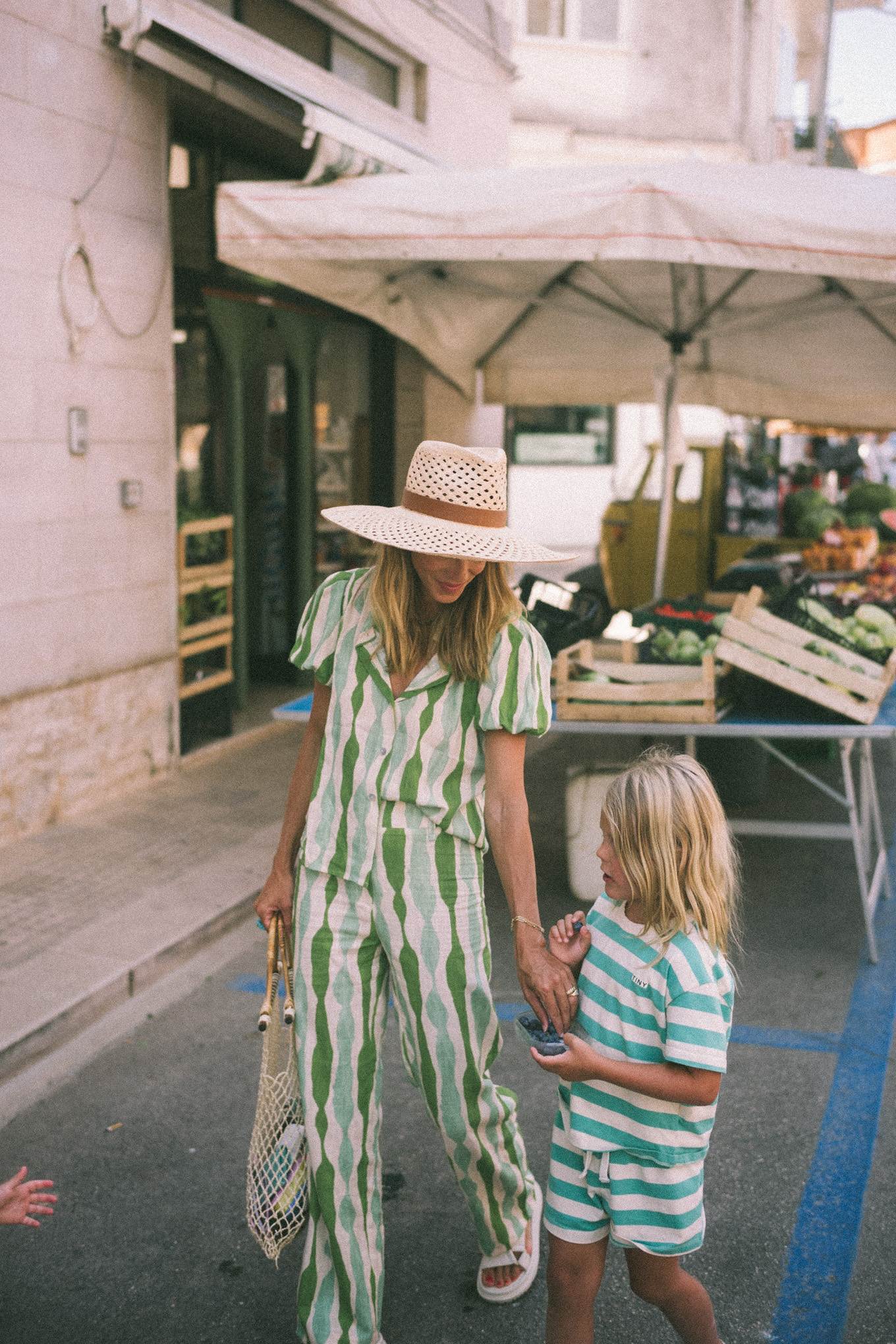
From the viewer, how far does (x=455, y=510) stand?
2467 mm

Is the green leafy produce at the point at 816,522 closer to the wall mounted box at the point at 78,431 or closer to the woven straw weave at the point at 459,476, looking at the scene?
the wall mounted box at the point at 78,431

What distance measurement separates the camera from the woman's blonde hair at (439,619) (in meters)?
2.43

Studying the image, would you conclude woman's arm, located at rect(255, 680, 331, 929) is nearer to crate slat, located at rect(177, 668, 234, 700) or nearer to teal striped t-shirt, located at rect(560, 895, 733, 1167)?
teal striped t-shirt, located at rect(560, 895, 733, 1167)

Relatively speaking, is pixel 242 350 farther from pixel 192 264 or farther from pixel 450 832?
pixel 450 832

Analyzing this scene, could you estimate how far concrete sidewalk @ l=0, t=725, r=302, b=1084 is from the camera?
13.7 ft

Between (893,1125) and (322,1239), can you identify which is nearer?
(322,1239)

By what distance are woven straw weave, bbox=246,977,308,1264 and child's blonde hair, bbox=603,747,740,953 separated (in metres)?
0.82

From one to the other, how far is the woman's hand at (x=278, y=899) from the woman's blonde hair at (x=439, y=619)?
1.83 feet

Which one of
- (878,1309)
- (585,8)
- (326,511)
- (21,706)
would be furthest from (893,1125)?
(585,8)

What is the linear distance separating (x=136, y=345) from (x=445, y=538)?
15.6ft

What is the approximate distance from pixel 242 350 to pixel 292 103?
1.69 m

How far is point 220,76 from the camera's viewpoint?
264 inches

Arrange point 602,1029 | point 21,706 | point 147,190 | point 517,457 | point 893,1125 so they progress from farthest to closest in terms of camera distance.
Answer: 1. point 517,457
2. point 147,190
3. point 21,706
4. point 893,1125
5. point 602,1029

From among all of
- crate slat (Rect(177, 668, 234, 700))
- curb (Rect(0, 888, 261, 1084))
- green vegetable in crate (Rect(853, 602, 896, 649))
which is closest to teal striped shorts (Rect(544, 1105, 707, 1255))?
curb (Rect(0, 888, 261, 1084))
